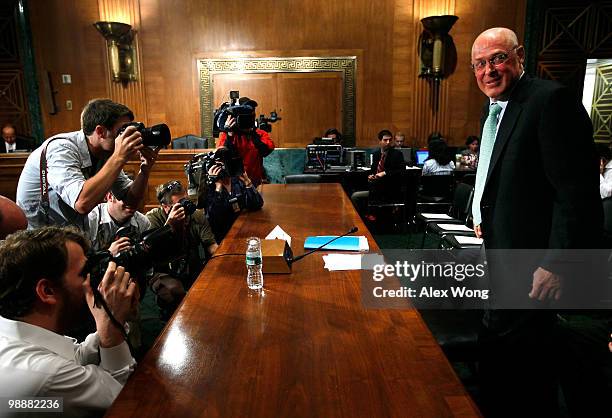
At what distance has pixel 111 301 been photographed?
45.1 inches

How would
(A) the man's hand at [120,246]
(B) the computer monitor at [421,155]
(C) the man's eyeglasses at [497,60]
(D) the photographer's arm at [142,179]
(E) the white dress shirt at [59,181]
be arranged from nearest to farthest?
1. (A) the man's hand at [120,246]
2. (C) the man's eyeglasses at [497,60]
3. (E) the white dress shirt at [59,181]
4. (D) the photographer's arm at [142,179]
5. (B) the computer monitor at [421,155]

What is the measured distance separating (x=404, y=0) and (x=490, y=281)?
20.6 feet

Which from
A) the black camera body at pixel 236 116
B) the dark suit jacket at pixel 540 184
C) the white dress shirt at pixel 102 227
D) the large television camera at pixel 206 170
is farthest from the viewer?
the black camera body at pixel 236 116

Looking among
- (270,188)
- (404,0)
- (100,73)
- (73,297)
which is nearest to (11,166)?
(100,73)

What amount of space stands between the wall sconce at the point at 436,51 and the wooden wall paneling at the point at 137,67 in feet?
14.6

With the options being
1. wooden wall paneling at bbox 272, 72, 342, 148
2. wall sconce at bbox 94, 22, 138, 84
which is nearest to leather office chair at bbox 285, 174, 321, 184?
wooden wall paneling at bbox 272, 72, 342, 148

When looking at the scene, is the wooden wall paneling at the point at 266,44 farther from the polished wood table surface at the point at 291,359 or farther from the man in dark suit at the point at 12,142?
the polished wood table surface at the point at 291,359

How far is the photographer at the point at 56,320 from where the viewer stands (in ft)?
3.07

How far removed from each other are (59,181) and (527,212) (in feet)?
6.04

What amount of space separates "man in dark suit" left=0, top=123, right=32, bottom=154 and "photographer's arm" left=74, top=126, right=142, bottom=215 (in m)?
5.59

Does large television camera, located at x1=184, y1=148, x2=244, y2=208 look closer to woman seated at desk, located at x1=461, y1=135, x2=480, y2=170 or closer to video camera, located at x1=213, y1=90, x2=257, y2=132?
video camera, located at x1=213, y1=90, x2=257, y2=132

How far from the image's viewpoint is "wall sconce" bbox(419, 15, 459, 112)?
6.68m

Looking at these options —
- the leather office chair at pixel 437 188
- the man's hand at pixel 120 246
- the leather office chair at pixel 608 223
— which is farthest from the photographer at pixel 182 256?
the leather office chair at pixel 437 188

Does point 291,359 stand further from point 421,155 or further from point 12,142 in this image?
point 12,142
